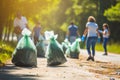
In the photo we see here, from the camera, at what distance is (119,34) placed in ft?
190

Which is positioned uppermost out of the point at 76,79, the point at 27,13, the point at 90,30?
the point at 27,13

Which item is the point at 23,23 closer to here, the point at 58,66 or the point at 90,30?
the point at 90,30

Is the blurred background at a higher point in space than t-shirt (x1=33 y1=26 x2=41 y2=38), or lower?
higher

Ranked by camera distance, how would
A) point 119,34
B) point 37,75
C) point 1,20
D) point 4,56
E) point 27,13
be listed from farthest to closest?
point 119,34 < point 27,13 < point 1,20 < point 4,56 < point 37,75

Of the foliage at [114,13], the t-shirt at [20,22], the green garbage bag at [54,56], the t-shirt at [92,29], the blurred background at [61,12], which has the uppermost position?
the blurred background at [61,12]

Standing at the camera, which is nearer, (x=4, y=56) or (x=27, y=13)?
(x=4, y=56)

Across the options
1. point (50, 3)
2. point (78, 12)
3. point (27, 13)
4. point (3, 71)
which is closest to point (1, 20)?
point (27, 13)

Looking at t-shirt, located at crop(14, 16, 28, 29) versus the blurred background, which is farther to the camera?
the blurred background

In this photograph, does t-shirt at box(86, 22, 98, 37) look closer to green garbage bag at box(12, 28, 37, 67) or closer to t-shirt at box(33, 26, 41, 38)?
t-shirt at box(33, 26, 41, 38)

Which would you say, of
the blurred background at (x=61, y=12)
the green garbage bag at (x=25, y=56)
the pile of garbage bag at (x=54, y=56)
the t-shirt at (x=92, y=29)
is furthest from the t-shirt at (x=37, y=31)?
the blurred background at (x=61, y=12)

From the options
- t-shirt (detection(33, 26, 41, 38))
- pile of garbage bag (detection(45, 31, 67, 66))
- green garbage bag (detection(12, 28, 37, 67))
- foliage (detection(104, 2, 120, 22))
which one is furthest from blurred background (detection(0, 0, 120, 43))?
green garbage bag (detection(12, 28, 37, 67))

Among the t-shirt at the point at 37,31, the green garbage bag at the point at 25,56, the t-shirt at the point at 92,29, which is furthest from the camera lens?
the t-shirt at the point at 37,31

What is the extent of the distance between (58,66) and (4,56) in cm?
407

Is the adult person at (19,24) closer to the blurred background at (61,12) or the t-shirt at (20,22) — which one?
the t-shirt at (20,22)
